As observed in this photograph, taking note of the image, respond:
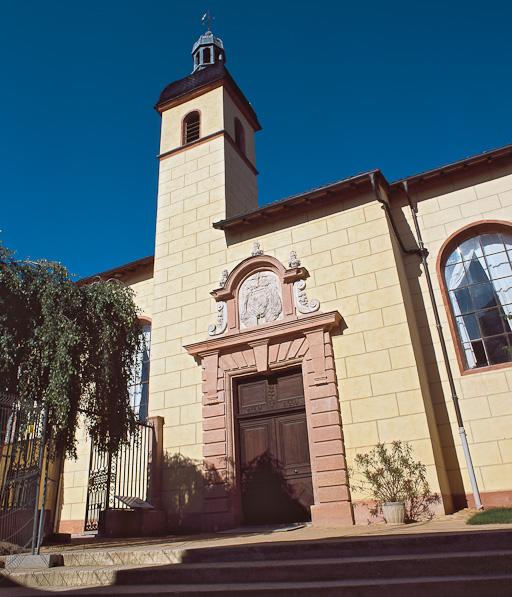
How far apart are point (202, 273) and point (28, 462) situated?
20.6 feet

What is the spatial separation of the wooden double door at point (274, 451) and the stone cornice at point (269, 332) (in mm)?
913

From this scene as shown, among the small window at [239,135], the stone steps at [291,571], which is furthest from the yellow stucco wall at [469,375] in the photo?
the small window at [239,135]

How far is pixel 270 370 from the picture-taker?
11203mm

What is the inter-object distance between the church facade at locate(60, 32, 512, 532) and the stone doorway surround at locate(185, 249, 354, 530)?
0.03m

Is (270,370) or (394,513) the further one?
(270,370)

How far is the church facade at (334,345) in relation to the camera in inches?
381

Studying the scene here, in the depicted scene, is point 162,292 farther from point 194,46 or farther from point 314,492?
point 194,46

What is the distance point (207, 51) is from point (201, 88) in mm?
5355

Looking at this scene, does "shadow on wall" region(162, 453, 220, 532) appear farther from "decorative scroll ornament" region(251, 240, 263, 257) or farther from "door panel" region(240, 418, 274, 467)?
"decorative scroll ornament" region(251, 240, 263, 257)

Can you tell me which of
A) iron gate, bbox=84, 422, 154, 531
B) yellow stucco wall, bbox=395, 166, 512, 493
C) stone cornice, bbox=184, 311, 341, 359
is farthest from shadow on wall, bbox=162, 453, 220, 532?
A: yellow stucco wall, bbox=395, 166, 512, 493

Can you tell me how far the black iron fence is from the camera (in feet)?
25.7

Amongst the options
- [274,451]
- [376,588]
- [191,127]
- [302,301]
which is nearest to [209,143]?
[191,127]

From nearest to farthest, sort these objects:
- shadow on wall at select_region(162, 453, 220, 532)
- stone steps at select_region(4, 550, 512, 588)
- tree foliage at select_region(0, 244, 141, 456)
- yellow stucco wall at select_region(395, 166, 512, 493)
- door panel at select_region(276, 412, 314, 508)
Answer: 1. stone steps at select_region(4, 550, 512, 588)
2. tree foliage at select_region(0, 244, 141, 456)
3. yellow stucco wall at select_region(395, 166, 512, 493)
4. door panel at select_region(276, 412, 314, 508)
5. shadow on wall at select_region(162, 453, 220, 532)

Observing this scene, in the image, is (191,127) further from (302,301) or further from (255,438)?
(255,438)
